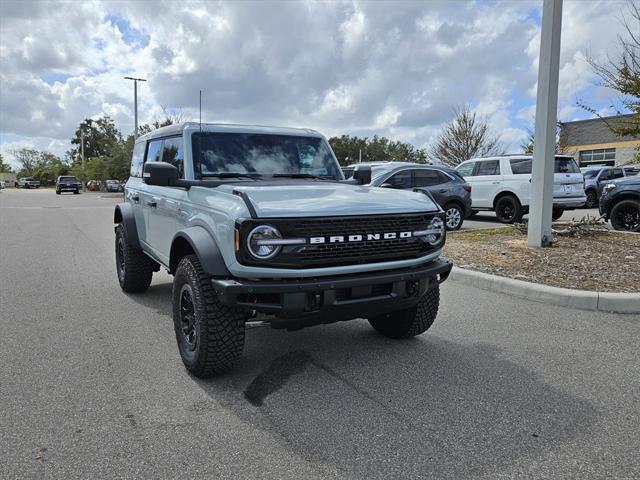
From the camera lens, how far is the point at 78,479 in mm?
2492

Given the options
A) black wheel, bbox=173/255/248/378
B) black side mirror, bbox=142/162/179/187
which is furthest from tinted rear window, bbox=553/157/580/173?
black wheel, bbox=173/255/248/378

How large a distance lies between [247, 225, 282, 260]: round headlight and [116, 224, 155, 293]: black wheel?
334cm

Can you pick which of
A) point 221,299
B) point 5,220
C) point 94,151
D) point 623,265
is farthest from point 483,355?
point 94,151

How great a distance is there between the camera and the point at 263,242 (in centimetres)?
320

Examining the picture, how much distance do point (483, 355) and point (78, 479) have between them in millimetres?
3056

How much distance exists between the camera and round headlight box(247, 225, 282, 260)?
321 cm

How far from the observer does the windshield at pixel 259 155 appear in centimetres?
454

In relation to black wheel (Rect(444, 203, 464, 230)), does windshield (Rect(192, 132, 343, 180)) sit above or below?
above

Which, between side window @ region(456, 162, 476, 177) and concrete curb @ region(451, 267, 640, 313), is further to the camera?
side window @ region(456, 162, 476, 177)

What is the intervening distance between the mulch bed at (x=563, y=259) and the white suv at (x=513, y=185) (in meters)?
3.82

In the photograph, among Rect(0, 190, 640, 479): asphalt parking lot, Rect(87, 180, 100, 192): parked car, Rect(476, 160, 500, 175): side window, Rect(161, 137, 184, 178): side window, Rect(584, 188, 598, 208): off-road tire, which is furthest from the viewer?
Rect(87, 180, 100, 192): parked car

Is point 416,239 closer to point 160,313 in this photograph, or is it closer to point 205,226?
point 205,226

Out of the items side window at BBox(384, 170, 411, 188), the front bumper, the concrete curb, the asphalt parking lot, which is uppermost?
side window at BBox(384, 170, 411, 188)

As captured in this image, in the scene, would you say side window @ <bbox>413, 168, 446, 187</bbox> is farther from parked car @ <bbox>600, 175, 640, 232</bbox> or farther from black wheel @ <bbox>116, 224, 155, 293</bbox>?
black wheel @ <bbox>116, 224, 155, 293</bbox>
